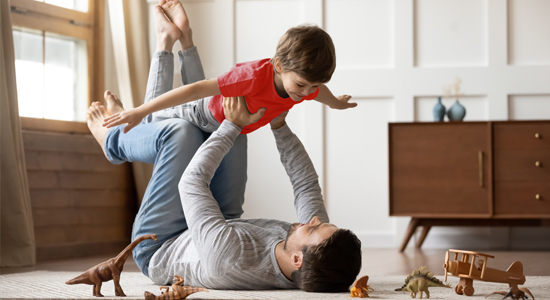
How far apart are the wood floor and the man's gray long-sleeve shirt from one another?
845 millimetres

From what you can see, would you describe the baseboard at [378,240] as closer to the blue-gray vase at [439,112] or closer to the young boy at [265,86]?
the blue-gray vase at [439,112]

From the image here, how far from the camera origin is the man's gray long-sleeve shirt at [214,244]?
4.84 ft

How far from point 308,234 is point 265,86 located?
0.54 meters

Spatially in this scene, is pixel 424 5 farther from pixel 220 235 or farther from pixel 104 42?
pixel 220 235

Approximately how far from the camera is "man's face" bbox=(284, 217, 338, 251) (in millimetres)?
1404

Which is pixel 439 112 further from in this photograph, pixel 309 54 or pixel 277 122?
pixel 309 54

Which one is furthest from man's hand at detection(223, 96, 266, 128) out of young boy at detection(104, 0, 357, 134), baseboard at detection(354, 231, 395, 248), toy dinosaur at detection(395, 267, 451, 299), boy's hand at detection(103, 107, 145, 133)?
baseboard at detection(354, 231, 395, 248)

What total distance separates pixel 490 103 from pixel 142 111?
105 inches

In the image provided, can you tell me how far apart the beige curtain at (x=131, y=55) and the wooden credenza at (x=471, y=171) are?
1607mm

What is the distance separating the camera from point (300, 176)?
1.80 meters

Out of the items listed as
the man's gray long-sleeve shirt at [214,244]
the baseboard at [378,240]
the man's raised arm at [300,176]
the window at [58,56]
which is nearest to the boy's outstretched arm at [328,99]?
the man's raised arm at [300,176]

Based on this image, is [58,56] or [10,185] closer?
[10,185]

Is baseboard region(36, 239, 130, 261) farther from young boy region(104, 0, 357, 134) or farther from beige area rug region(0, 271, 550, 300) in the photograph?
young boy region(104, 0, 357, 134)

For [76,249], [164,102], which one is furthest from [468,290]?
[76,249]
